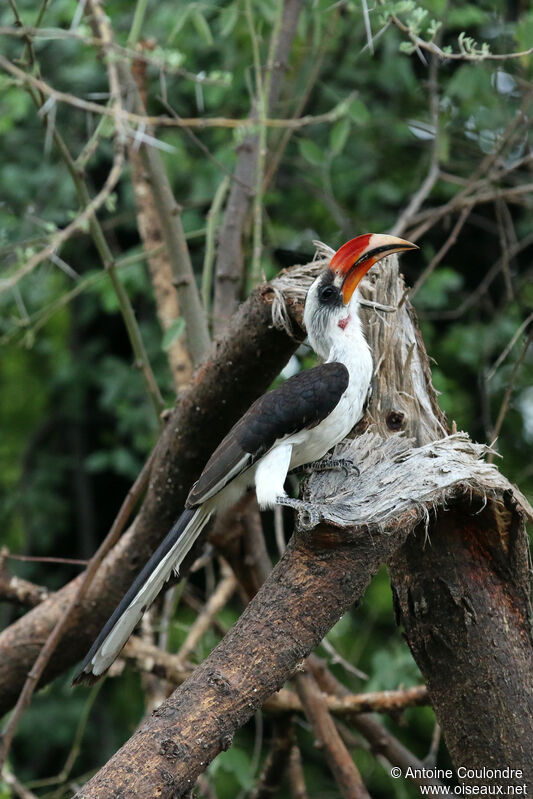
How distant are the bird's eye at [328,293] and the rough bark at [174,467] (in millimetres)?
154

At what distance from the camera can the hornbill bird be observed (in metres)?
2.45

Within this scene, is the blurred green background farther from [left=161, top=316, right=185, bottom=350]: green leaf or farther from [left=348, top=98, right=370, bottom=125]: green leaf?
[left=161, top=316, right=185, bottom=350]: green leaf

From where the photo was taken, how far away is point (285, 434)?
2650mm

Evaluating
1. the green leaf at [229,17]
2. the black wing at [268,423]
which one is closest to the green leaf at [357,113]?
the green leaf at [229,17]

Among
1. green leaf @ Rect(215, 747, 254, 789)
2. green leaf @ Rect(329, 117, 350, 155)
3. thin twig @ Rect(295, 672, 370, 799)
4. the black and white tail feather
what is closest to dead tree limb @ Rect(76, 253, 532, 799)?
the black and white tail feather

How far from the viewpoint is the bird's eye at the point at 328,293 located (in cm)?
285

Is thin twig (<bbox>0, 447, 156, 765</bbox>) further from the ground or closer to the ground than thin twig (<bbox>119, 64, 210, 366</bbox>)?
closer to the ground

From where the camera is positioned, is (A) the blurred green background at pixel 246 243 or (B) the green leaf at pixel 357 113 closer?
(B) the green leaf at pixel 357 113

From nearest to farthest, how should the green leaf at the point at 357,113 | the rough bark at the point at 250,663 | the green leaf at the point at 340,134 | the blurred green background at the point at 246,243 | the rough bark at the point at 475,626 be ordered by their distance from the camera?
the rough bark at the point at 250,663 < the rough bark at the point at 475,626 < the green leaf at the point at 357,113 < the green leaf at the point at 340,134 < the blurred green background at the point at 246,243

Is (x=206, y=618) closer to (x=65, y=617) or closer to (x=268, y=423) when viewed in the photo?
(x=65, y=617)

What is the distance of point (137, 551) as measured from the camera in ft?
10.7

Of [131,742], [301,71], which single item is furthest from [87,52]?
[131,742]

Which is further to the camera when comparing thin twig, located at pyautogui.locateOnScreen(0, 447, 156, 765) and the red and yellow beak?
thin twig, located at pyautogui.locateOnScreen(0, 447, 156, 765)

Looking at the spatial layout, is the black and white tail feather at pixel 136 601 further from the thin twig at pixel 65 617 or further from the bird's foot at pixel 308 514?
the thin twig at pixel 65 617
